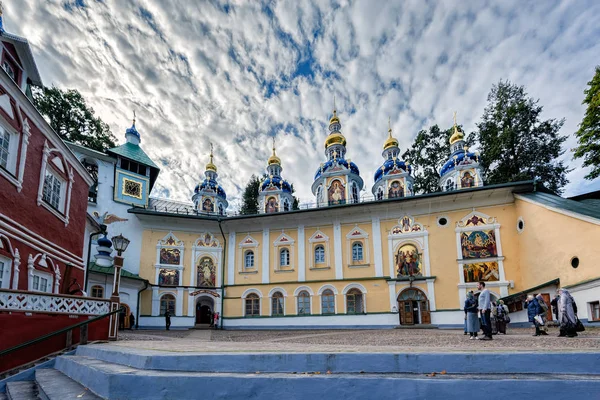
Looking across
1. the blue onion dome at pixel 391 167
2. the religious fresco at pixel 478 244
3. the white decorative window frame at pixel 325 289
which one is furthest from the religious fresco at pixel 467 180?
the white decorative window frame at pixel 325 289

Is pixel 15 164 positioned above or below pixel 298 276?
above

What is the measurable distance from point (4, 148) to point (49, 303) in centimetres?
432

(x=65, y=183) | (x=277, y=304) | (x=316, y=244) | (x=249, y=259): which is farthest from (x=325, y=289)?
(x=65, y=183)

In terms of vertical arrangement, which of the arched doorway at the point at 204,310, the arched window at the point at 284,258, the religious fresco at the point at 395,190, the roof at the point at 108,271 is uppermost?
the religious fresco at the point at 395,190

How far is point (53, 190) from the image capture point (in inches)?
481

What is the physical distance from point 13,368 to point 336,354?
24.6 feet

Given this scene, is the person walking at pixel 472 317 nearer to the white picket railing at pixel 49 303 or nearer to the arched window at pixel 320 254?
the white picket railing at pixel 49 303

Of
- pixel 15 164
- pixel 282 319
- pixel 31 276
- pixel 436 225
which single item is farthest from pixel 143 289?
pixel 436 225

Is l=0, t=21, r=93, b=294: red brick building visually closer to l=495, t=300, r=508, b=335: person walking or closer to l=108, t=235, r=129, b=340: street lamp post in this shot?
l=108, t=235, r=129, b=340: street lamp post

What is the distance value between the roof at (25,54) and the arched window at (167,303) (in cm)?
1627

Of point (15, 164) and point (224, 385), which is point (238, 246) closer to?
point (15, 164)

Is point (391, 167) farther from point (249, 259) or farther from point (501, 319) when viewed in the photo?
point (501, 319)

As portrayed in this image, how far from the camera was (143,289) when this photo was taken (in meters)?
24.1

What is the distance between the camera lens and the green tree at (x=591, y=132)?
19.5 metres
